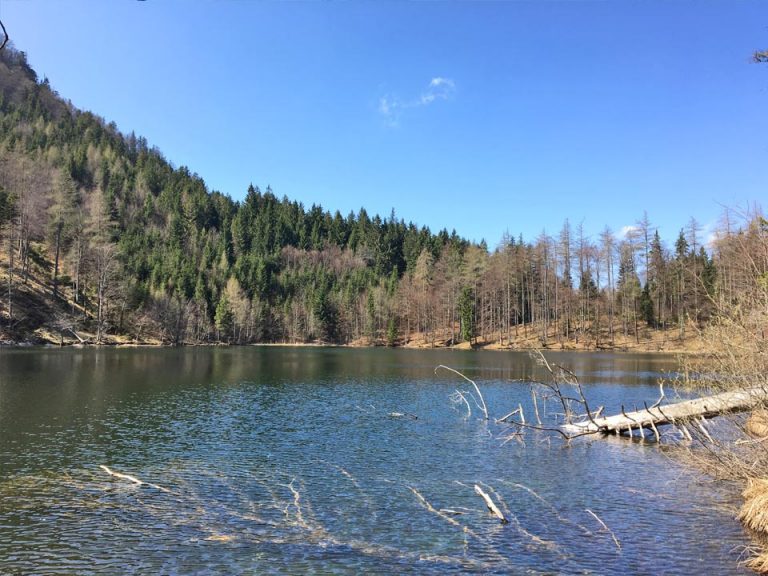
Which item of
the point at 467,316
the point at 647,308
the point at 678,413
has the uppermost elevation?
the point at 647,308

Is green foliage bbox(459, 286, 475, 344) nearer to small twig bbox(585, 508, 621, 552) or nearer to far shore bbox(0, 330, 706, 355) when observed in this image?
far shore bbox(0, 330, 706, 355)

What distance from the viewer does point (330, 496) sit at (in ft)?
51.7

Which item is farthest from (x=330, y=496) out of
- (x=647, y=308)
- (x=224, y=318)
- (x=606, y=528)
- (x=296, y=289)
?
(x=296, y=289)

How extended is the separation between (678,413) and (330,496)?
15.8 meters

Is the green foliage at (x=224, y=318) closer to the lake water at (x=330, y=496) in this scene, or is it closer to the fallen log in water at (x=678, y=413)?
the lake water at (x=330, y=496)

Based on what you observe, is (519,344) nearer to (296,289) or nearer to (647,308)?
(647,308)

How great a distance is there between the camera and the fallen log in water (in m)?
16.6

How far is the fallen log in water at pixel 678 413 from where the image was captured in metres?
16.6

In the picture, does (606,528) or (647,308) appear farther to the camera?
(647,308)

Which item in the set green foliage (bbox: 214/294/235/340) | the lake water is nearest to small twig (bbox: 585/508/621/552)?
the lake water

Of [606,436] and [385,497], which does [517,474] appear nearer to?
[385,497]

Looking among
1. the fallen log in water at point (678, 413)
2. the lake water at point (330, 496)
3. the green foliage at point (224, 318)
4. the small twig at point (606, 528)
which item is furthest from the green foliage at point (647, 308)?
the small twig at point (606, 528)

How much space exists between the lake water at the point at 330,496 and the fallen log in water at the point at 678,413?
0.89 m

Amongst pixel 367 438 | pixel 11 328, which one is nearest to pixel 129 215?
pixel 11 328
